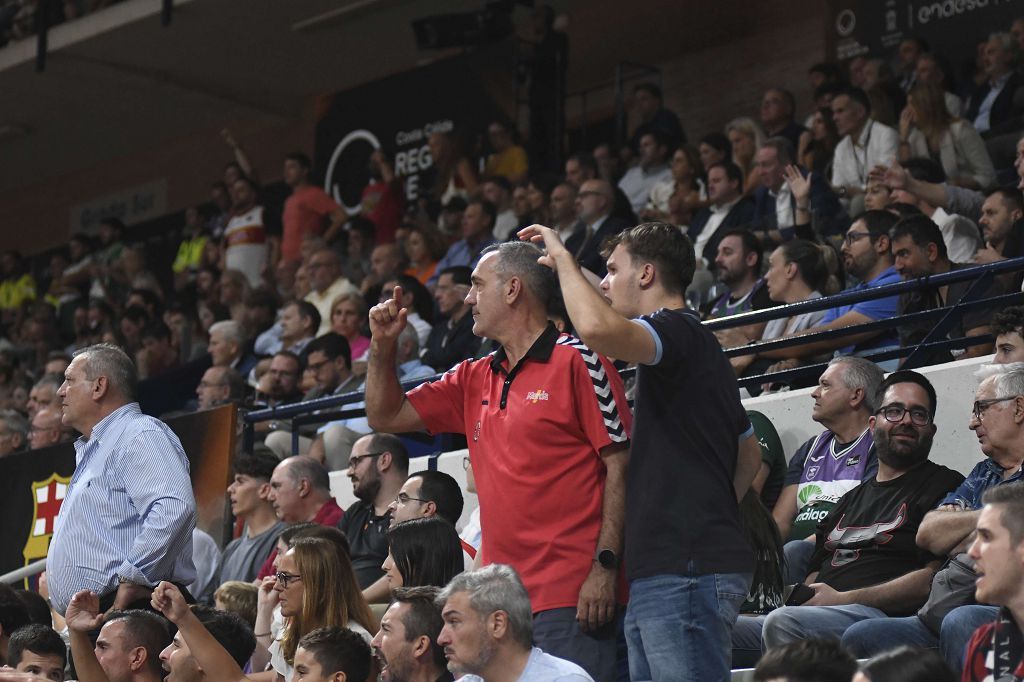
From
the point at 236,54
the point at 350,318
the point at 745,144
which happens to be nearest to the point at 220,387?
the point at 350,318

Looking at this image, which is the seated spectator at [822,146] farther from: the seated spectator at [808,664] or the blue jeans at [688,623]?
the seated spectator at [808,664]

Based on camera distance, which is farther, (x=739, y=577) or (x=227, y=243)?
(x=227, y=243)

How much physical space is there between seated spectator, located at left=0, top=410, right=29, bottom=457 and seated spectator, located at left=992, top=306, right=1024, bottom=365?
665 cm

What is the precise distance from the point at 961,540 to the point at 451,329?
4985mm

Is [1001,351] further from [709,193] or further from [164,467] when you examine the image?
[709,193]

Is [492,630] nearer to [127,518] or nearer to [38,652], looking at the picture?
[127,518]

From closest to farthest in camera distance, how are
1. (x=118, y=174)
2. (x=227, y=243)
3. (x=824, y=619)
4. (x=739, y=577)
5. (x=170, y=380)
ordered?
1. (x=739, y=577)
2. (x=824, y=619)
3. (x=170, y=380)
4. (x=227, y=243)
5. (x=118, y=174)

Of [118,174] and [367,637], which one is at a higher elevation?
[118,174]

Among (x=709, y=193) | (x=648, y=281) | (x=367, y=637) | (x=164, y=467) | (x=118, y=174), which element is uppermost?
(x=118, y=174)

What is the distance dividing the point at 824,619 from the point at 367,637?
1533 millimetres

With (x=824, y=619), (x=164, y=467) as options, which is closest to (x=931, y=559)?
(x=824, y=619)

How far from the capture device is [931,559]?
509cm

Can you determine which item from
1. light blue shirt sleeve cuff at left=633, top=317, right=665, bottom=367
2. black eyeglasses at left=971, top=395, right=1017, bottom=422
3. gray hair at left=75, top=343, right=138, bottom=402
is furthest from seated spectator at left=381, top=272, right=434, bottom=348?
light blue shirt sleeve cuff at left=633, top=317, right=665, bottom=367

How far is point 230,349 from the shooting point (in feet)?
37.0
